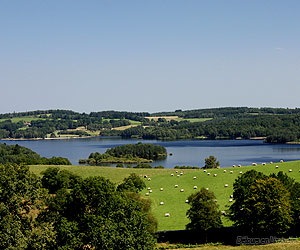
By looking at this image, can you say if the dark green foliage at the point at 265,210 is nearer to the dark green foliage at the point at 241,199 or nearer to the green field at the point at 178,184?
the dark green foliage at the point at 241,199

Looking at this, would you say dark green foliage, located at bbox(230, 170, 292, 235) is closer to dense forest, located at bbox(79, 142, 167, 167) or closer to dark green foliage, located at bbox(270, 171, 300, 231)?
dark green foliage, located at bbox(270, 171, 300, 231)

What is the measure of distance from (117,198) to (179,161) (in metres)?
119

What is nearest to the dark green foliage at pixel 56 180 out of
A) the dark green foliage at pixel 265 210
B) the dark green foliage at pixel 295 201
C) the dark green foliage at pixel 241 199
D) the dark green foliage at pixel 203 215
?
the dark green foliage at pixel 203 215

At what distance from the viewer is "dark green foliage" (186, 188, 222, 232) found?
43625 mm

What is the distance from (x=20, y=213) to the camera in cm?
3450

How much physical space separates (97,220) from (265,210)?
59.8 ft

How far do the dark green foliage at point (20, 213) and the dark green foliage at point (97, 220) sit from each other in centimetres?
162

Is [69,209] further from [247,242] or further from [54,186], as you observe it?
[54,186]

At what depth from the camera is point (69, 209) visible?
1522 inches

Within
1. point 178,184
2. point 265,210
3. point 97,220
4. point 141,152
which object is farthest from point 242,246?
point 141,152

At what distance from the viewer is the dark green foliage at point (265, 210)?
133 feet

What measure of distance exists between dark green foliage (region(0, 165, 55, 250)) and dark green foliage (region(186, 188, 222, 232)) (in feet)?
54.3

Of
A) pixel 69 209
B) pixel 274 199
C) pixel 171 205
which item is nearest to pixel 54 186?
pixel 171 205

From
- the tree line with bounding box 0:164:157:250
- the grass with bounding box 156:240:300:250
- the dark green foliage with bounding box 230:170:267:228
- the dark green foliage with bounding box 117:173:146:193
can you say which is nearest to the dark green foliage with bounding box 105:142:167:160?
the dark green foliage with bounding box 117:173:146:193
